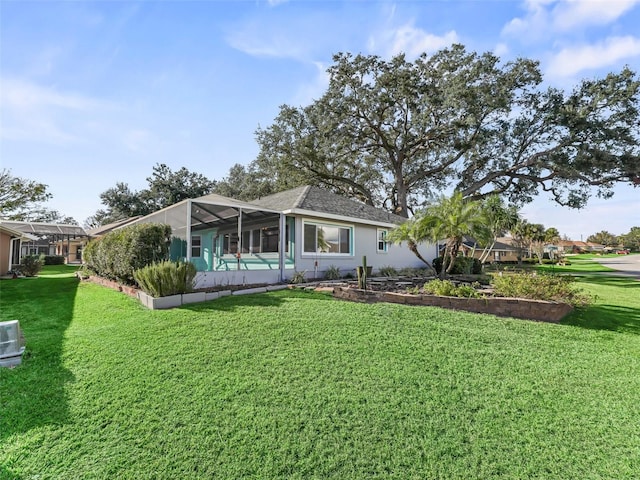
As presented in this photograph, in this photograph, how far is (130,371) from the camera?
14.1 ft

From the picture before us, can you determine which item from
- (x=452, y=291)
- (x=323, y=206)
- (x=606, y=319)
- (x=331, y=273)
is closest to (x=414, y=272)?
(x=331, y=273)

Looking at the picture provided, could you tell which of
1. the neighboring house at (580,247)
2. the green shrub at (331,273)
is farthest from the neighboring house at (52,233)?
the neighboring house at (580,247)

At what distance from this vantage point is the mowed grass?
291cm

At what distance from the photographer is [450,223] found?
34.1 ft

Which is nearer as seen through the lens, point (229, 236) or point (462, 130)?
point (229, 236)

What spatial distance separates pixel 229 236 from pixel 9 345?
11404 mm

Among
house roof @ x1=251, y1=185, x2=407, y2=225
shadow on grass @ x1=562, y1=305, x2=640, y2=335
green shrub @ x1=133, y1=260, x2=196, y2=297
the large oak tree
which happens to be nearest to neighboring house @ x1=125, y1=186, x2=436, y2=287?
house roof @ x1=251, y1=185, x2=407, y2=225

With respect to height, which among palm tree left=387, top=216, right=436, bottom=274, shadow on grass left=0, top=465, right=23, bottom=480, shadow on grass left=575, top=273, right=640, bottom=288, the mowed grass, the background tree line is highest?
the background tree line

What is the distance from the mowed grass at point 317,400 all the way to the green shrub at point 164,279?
110cm

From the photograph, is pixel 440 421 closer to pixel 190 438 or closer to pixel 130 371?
pixel 190 438

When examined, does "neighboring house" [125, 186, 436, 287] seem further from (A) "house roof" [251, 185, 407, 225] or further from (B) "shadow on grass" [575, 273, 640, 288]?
(B) "shadow on grass" [575, 273, 640, 288]

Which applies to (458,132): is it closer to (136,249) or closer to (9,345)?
(136,249)

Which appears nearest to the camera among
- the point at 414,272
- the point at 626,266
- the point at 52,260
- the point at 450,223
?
the point at 450,223

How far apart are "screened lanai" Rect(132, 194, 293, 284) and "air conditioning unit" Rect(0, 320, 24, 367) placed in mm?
4853
